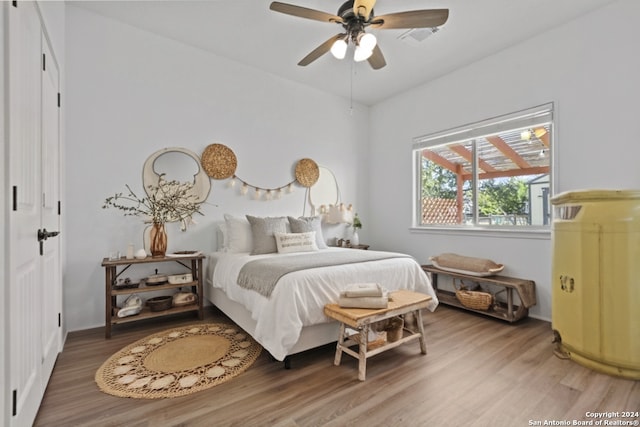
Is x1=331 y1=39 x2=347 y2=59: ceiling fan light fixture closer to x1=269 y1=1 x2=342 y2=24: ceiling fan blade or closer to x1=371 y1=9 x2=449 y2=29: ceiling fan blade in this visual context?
x1=269 y1=1 x2=342 y2=24: ceiling fan blade

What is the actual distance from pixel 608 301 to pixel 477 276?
4.09 feet

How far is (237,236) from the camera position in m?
3.27

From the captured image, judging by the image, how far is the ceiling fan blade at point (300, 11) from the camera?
198 cm

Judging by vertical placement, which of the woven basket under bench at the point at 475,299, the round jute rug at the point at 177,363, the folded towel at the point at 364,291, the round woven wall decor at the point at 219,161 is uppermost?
the round woven wall decor at the point at 219,161

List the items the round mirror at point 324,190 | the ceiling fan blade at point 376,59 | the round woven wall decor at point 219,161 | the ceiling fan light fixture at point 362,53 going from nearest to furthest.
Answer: the ceiling fan light fixture at point 362,53, the ceiling fan blade at point 376,59, the round woven wall decor at point 219,161, the round mirror at point 324,190

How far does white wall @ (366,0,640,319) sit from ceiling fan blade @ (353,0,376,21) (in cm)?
211

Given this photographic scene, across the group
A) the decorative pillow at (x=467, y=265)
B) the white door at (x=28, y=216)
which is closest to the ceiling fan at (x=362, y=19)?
the white door at (x=28, y=216)

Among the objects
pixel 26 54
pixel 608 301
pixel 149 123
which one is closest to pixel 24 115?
pixel 26 54

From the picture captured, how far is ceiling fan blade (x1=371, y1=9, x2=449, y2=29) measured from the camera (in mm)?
1986

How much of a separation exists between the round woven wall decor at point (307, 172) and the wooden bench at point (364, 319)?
7.47 feet

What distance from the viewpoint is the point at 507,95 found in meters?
3.28

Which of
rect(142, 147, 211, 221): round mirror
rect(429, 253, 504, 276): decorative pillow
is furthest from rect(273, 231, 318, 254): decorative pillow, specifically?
rect(429, 253, 504, 276): decorative pillow

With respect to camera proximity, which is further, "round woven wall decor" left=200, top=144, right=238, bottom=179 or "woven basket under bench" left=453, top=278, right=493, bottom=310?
"round woven wall decor" left=200, top=144, right=238, bottom=179

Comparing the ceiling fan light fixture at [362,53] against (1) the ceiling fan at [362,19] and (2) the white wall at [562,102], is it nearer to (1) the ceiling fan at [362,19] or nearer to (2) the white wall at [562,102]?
(1) the ceiling fan at [362,19]
